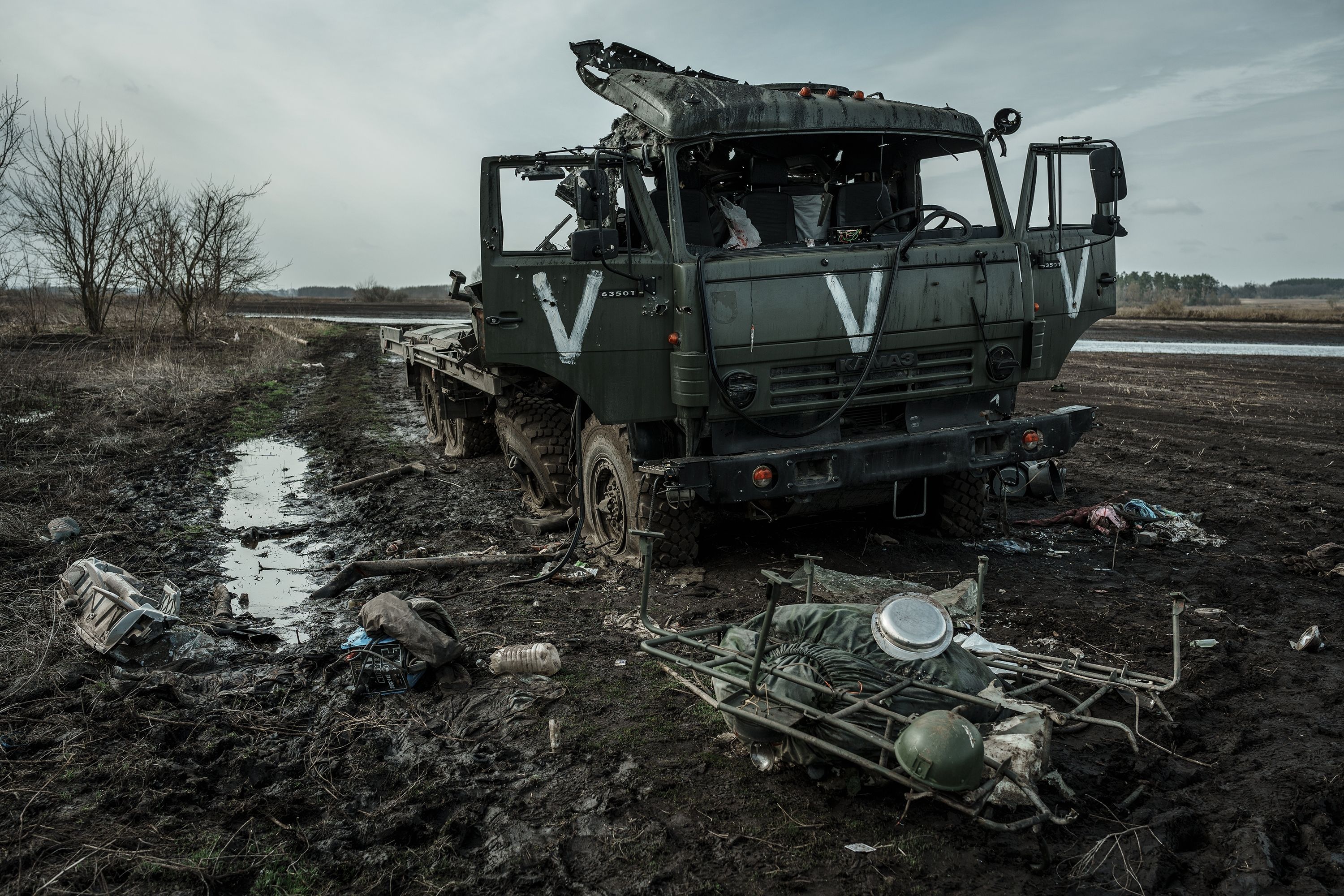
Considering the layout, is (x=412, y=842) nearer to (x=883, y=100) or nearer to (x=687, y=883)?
(x=687, y=883)

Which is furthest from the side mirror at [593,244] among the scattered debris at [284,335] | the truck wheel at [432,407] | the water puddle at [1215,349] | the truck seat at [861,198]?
the scattered debris at [284,335]

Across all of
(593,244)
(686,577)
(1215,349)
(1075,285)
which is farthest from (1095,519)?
(1215,349)

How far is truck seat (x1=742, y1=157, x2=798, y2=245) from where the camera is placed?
19.4 ft

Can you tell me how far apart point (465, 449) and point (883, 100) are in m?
5.71

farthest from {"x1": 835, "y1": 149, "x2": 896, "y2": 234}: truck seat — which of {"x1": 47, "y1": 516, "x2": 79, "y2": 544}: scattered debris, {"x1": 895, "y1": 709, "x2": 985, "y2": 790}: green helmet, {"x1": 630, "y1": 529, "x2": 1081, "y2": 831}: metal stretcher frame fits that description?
{"x1": 47, "y1": 516, "x2": 79, "y2": 544}: scattered debris

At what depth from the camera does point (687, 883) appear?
2869mm

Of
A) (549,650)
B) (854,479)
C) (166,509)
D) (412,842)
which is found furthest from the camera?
(166,509)

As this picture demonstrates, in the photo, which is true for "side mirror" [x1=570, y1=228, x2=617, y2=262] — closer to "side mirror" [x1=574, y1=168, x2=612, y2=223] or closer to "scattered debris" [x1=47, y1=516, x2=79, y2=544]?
"side mirror" [x1=574, y1=168, x2=612, y2=223]

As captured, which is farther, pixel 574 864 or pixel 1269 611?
pixel 1269 611

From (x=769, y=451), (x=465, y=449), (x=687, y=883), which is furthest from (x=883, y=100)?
(x=465, y=449)

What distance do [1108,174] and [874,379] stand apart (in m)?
1.99

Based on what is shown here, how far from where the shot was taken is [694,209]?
566 centimetres

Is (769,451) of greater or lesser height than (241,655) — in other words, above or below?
above

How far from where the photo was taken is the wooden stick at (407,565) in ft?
19.6
